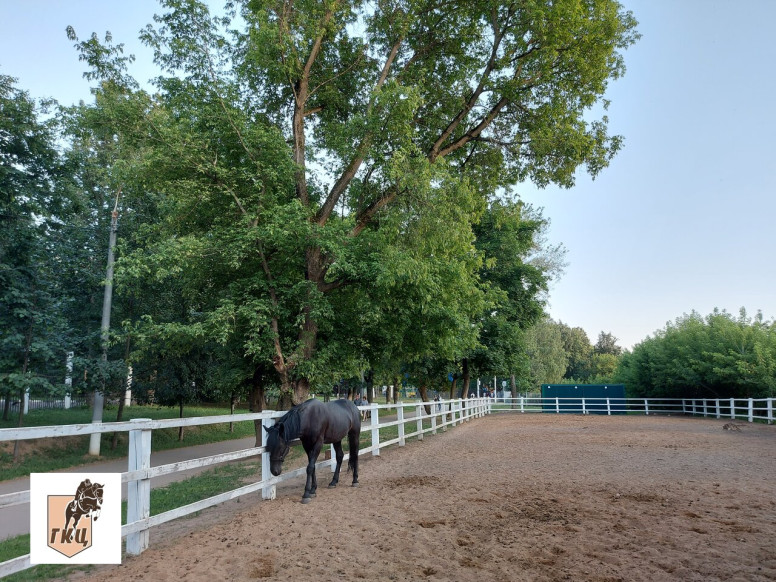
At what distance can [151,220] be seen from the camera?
20141mm

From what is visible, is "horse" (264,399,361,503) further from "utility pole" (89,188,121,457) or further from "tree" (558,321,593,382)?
"tree" (558,321,593,382)

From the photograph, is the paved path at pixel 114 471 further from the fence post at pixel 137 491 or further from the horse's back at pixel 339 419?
the horse's back at pixel 339 419

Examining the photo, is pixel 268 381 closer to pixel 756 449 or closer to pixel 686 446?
pixel 686 446

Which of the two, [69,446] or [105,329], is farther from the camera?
[69,446]

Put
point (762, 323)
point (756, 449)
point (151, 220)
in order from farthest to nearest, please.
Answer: point (762, 323)
point (151, 220)
point (756, 449)

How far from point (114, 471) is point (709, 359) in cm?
2698

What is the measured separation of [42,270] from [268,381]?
7440 millimetres

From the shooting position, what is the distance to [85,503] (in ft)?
12.9

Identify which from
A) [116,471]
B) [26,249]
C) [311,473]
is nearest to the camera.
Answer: [311,473]

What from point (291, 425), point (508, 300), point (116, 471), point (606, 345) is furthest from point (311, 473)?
point (606, 345)

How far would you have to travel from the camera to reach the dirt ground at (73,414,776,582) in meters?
4.13

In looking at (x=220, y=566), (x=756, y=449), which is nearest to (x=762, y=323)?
(x=756, y=449)
